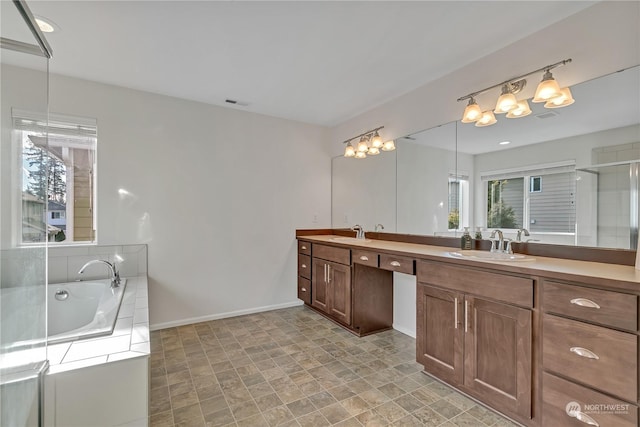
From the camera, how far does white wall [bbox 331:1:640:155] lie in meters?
1.63

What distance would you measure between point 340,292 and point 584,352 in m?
1.98

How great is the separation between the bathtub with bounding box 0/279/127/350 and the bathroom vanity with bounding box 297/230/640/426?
2095 millimetres

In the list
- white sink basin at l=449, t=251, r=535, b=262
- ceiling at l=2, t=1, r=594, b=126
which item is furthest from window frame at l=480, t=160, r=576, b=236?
ceiling at l=2, t=1, r=594, b=126

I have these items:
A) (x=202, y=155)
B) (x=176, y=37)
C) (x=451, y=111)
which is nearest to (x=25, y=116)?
(x=176, y=37)

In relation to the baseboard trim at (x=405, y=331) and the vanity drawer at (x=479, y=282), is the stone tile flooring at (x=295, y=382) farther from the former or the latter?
the vanity drawer at (x=479, y=282)

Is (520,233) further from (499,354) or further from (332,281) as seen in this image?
(332,281)

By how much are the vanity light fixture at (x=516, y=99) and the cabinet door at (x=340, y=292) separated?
172 centimetres

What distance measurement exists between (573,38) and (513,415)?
88.9 inches

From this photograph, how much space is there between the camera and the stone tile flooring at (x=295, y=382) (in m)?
1.75

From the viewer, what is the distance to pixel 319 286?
3.44 m

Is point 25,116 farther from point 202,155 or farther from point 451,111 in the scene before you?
point 451,111

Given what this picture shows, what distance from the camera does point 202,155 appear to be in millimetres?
3318

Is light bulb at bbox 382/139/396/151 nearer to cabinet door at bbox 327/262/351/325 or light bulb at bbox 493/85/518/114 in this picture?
light bulb at bbox 493/85/518/114

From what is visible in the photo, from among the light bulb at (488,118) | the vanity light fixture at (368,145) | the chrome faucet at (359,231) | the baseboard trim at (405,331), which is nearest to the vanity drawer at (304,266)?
the chrome faucet at (359,231)
